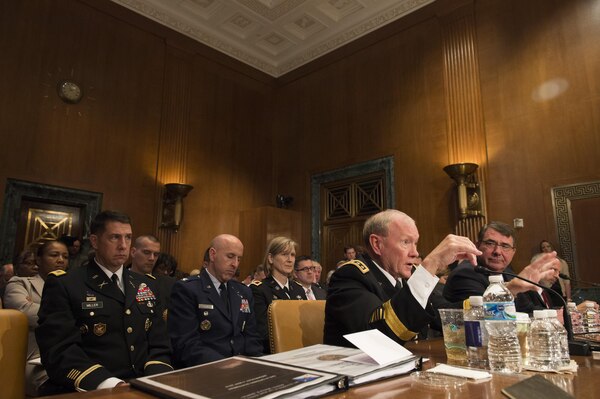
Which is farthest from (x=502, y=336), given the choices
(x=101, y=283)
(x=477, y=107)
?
(x=477, y=107)

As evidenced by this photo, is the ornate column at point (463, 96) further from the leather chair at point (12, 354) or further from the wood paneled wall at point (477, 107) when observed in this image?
the leather chair at point (12, 354)

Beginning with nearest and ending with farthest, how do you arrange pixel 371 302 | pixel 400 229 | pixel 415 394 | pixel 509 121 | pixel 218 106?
pixel 415 394
pixel 371 302
pixel 400 229
pixel 509 121
pixel 218 106

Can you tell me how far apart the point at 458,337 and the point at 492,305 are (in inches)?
6.7

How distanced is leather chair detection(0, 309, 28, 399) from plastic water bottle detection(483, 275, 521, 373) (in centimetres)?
132

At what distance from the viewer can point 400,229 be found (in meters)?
1.72

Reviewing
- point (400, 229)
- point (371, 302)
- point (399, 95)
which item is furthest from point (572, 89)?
point (371, 302)

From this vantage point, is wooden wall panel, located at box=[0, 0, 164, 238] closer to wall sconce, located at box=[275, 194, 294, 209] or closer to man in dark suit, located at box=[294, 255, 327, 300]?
wall sconce, located at box=[275, 194, 294, 209]

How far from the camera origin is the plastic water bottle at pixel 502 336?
3.61ft

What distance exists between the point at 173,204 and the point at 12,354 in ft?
17.8

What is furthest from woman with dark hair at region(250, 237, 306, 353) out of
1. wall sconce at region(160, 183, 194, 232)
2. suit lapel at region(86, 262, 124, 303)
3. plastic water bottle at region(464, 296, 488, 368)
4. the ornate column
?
wall sconce at region(160, 183, 194, 232)

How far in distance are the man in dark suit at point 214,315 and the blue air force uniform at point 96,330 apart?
0.11 meters

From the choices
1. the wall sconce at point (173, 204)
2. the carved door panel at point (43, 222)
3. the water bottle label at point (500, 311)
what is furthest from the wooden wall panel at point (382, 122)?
the water bottle label at point (500, 311)

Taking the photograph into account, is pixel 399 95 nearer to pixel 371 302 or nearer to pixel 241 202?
pixel 241 202

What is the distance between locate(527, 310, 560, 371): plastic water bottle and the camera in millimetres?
1136
